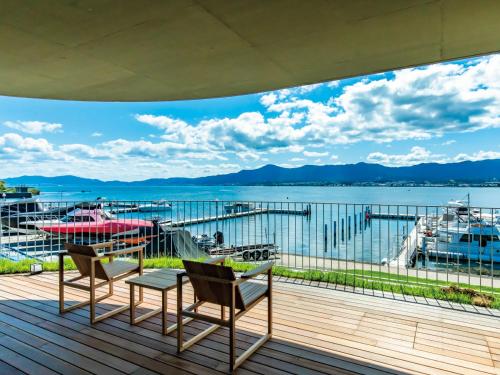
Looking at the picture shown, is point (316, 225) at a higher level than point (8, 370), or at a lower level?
higher

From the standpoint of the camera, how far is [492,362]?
2.34 meters

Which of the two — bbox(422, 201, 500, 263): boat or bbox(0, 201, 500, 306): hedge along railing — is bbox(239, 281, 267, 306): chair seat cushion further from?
bbox(422, 201, 500, 263): boat

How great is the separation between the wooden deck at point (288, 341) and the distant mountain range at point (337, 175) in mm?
37983

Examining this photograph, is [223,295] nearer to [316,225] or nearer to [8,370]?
[8,370]

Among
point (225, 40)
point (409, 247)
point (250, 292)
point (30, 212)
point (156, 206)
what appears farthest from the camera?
point (409, 247)

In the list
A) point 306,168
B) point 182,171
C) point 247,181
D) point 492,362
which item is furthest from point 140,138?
point 492,362

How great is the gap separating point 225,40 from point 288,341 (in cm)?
265

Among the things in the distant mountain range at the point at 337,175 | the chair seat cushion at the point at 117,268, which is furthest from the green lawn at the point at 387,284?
the distant mountain range at the point at 337,175

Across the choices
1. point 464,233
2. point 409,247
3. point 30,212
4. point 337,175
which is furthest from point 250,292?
point 337,175

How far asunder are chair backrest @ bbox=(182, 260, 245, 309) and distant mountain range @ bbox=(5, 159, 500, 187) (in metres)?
39.0

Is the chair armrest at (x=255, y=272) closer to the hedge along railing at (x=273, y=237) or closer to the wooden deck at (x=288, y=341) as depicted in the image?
the wooden deck at (x=288, y=341)

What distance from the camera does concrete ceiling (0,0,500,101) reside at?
1992 millimetres

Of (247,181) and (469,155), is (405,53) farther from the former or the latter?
(469,155)

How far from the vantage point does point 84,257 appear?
10.1 ft
